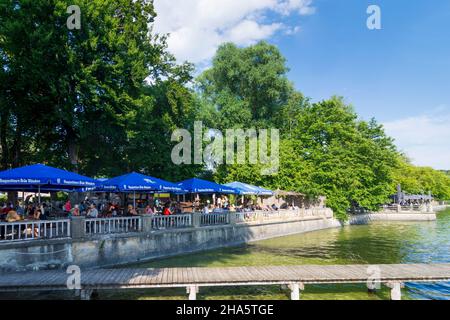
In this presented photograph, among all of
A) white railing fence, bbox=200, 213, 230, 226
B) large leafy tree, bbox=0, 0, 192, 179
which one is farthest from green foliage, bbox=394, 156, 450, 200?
large leafy tree, bbox=0, 0, 192, 179

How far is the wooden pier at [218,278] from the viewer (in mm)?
11797

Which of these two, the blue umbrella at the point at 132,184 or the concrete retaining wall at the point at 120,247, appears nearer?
the concrete retaining wall at the point at 120,247

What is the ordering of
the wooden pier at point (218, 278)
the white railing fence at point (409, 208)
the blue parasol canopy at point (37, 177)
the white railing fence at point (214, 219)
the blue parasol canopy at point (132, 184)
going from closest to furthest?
the wooden pier at point (218, 278)
the blue parasol canopy at point (37, 177)
the blue parasol canopy at point (132, 184)
the white railing fence at point (214, 219)
the white railing fence at point (409, 208)

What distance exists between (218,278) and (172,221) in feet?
28.0

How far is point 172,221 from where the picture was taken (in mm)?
20781

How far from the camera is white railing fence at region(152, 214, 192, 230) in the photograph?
19886 mm

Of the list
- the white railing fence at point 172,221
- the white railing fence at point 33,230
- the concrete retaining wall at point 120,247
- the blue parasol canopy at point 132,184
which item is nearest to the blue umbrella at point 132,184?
the blue parasol canopy at point 132,184

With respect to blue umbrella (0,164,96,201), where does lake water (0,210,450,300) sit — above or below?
below

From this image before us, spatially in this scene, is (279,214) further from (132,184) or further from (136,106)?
(132,184)

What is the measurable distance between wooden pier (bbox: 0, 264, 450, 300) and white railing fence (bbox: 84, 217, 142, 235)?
3.09 m

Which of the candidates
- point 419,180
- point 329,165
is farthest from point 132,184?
point 419,180

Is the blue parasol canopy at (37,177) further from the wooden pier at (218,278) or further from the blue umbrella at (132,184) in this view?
the wooden pier at (218,278)

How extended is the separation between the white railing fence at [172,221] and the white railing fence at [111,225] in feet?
3.31

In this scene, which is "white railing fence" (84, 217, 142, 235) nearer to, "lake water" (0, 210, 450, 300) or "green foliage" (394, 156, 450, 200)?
"lake water" (0, 210, 450, 300)
